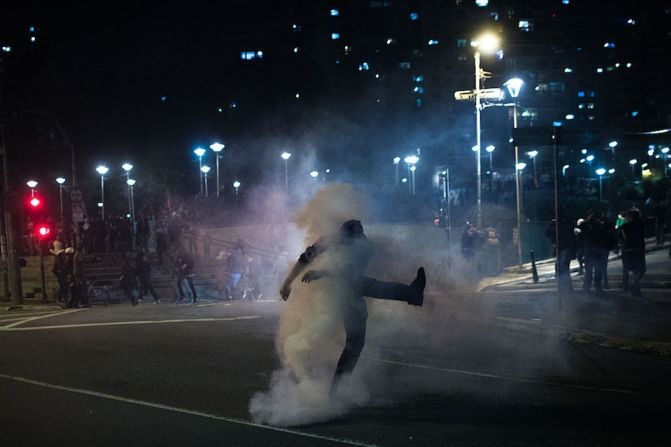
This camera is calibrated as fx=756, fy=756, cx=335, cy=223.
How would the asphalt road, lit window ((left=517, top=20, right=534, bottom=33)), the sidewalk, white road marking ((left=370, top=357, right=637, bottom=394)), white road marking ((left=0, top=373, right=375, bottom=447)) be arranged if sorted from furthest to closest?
lit window ((left=517, top=20, right=534, bottom=33)) → the sidewalk → white road marking ((left=370, top=357, right=637, bottom=394)) → the asphalt road → white road marking ((left=0, top=373, right=375, bottom=447))

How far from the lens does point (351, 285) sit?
7551mm

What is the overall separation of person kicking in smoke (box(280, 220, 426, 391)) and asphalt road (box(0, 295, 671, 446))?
0.67 meters

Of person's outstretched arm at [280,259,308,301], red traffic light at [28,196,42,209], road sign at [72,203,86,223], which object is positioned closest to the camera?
person's outstretched arm at [280,259,308,301]

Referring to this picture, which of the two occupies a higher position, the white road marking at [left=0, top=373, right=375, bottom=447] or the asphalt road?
the white road marking at [left=0, top=373, right=375, bottom=447]

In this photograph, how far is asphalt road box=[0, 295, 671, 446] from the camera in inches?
264

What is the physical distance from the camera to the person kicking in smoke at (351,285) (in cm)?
745

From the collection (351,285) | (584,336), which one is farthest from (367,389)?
(584,336)

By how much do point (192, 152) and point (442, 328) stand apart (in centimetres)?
3836

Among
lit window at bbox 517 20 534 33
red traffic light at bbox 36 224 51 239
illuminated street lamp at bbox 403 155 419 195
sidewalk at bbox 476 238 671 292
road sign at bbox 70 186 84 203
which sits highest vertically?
lit window at bbox 517 20 534 33

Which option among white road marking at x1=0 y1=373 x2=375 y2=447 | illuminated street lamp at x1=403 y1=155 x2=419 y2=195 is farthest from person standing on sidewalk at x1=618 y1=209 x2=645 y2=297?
illuminated street lamp at x1=403 y1=155 x2=419 y2=195

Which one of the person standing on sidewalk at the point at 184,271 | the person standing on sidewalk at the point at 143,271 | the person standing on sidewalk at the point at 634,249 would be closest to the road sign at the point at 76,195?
the person standing on sidewalk at the point at 143,271

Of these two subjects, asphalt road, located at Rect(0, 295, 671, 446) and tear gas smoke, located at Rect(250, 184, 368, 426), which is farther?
tear gas smoke, located at Rect(250, 184, 368, 426)

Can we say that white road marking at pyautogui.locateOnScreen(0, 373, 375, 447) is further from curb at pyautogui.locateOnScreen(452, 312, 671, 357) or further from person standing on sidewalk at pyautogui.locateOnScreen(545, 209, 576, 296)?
person standing on sidewalk at pyautogui.locateOnScreen(545, 209, 576, 296)

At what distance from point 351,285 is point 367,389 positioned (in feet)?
4.87
